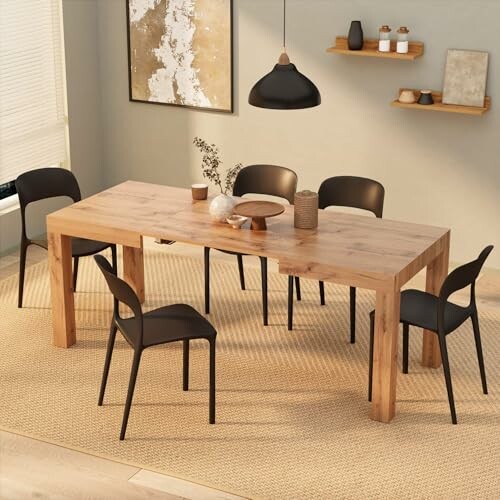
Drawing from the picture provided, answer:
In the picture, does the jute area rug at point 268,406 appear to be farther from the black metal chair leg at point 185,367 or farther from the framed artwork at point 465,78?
the framed artwork at point 465,78

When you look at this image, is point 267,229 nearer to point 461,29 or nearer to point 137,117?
point 461,29

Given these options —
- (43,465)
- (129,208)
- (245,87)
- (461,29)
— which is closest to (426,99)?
(461,29)

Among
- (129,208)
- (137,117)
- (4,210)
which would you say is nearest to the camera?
(129,208)

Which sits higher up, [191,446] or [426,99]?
[426,99]

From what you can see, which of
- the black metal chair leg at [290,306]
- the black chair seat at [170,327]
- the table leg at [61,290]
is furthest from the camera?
the black metal chair leg at [290,306]

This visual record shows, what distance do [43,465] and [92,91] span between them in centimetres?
396

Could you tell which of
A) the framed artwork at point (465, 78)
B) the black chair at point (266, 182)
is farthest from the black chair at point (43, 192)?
the framed artwork at point (465, 78)

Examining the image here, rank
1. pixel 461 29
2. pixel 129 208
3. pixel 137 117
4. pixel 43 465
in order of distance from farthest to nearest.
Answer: pixel 137 117, pixel 461 29, pixel 129 208, pixel 43 465

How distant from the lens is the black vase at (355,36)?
22.2ft

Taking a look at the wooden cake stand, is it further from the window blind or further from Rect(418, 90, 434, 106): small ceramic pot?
the window blind

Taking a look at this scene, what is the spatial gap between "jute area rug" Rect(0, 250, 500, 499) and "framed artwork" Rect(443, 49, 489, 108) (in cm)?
137

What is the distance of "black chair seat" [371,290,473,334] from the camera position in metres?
5.07

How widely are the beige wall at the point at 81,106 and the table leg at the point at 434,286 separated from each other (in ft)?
10.6

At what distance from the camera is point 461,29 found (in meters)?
6.61
